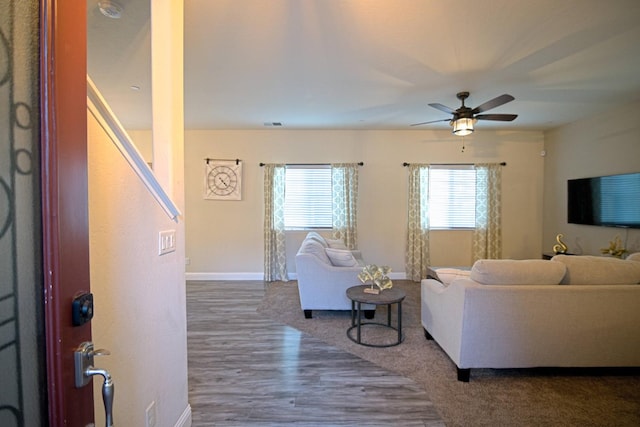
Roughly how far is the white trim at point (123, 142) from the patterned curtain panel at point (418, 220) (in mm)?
4488

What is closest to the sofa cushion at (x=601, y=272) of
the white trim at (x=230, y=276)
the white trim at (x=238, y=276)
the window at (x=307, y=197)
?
the white trim at (x=238, y=276)

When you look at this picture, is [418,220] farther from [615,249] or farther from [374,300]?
[374,300]

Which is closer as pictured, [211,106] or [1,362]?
[1,362]

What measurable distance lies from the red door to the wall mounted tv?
5439mm

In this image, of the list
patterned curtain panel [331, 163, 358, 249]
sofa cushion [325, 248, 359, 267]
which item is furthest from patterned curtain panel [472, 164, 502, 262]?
sofa cushion [325, 248, 359, 267]

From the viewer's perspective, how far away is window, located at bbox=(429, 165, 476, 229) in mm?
5469

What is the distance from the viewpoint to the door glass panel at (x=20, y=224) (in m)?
0.56

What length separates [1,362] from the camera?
0.56 m

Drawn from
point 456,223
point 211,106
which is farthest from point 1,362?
point 456,223

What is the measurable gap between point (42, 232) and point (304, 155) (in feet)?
16.3

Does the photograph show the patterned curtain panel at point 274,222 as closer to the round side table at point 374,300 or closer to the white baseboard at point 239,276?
the white baseboard at point 239,276

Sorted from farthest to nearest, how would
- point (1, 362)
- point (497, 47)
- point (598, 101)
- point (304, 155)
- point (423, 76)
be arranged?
1. point (304, 155)
2. point (598, 101)
3. point (423, 76)
4. point (497, 47)
5. point (1, 362)

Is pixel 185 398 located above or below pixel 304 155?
below

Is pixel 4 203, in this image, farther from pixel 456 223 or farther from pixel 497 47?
pixel 456 223
